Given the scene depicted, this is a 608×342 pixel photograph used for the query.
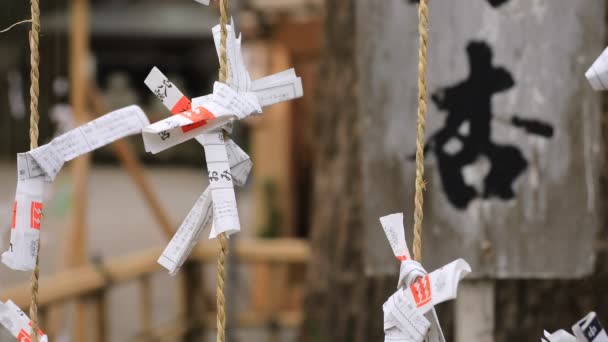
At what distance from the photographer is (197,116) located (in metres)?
0.76

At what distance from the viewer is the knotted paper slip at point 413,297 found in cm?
73

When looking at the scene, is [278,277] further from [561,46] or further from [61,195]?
[561,46]

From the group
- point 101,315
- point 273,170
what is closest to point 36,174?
point 101,315

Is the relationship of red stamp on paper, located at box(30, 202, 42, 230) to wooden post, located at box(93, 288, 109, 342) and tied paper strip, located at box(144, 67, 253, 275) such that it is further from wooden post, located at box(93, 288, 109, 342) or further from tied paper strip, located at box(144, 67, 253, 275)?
wooden post, located at box(93, 288, 109, 342)

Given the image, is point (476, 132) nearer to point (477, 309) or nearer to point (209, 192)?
point (477, 309)

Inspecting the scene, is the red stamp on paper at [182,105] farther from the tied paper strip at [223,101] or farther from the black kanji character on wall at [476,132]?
the black kanji character on wall at [476,132]

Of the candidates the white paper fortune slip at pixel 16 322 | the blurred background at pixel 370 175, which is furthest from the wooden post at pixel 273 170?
the white paper fortune slip at pixel 16 322

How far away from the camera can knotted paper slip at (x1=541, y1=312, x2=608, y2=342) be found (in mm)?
788

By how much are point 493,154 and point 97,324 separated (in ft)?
6.71

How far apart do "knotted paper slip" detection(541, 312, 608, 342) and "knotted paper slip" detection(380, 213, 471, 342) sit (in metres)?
0.12

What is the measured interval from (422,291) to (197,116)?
0.27 metres

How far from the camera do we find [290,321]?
13.0 feet

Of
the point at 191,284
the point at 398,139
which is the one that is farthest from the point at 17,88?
the point at 191,284

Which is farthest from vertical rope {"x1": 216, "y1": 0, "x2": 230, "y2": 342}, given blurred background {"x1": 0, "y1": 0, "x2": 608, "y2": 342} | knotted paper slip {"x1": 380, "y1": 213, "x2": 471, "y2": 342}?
blurred background {"x1": 0, "y1": 0, "x2": 608, "y2": 342}
